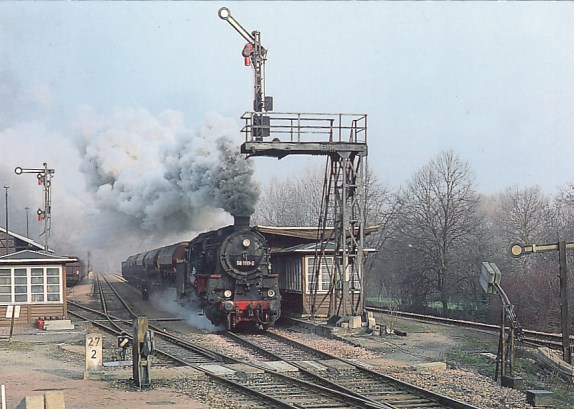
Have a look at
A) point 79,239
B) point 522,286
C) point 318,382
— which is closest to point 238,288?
point 318,382

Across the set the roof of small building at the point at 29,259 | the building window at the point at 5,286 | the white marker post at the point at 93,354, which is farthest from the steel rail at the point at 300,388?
the building window at the point at 5,286

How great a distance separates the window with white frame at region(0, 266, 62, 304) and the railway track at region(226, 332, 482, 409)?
864 centimetres

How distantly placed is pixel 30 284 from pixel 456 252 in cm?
2432

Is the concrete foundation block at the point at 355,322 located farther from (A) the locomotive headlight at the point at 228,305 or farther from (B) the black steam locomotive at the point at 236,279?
(A) the locomotive headlight at the point at 228,305

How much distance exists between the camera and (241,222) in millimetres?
21141

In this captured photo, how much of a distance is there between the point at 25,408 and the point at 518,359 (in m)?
11.5

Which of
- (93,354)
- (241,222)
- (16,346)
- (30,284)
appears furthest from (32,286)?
(93,354)

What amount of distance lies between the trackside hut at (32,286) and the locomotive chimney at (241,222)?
600cm

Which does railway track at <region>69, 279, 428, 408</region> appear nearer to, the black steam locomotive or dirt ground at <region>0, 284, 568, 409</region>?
dirt ground at <region>0, 284, 568, 409</region>

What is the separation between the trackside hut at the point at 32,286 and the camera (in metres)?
22.9

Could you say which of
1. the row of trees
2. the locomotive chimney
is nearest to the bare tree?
the row of trees

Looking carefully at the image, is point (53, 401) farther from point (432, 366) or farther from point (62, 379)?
point (432, 366)

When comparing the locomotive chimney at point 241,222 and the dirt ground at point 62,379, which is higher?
the locomotive chimney at point 241,222

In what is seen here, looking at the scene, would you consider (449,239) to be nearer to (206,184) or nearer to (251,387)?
(206,184)
